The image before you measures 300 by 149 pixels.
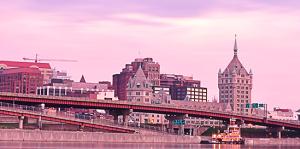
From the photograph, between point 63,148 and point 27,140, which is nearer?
point 63,148

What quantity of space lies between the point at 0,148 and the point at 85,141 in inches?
2945

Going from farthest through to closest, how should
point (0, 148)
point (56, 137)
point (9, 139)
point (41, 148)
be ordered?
point (56, 137)
point (9, 139)
point (41, 148)
point (0, 148)

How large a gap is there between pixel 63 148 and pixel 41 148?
15.2 ft

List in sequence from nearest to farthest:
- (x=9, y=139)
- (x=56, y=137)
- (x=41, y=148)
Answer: (x=41, y=148) → (x=9, y=139) → (x=56, y=137)

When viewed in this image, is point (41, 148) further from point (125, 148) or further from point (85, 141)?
point (85, 141)

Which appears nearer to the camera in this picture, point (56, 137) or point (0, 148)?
point (0, 148)

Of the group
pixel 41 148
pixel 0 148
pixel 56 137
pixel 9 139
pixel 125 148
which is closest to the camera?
pixel 0 148

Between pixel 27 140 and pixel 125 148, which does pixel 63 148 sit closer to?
pixel 125 148

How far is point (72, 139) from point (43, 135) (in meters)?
9.73

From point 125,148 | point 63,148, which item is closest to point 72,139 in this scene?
point 125,148

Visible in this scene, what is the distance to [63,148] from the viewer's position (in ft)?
451

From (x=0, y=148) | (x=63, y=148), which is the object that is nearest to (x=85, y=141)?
(x=63, y=148)

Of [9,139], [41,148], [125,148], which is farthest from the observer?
[9,139]

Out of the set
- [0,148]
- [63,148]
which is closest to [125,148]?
[63,148]
